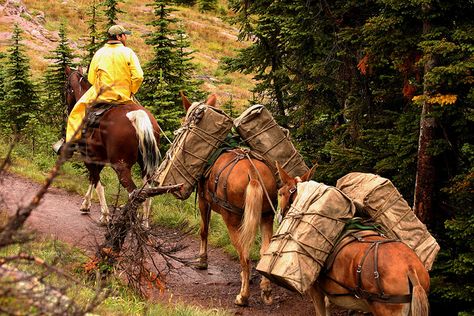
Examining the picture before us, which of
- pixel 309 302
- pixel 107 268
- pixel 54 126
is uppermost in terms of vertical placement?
pixel 107 268

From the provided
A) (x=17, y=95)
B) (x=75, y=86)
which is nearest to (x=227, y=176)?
(x=75, y=86)

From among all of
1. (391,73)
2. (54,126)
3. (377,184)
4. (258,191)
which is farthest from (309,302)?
(54,126)

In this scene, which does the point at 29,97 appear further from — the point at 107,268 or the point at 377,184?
the point at 377,184

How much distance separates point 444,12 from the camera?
8805 millimetres

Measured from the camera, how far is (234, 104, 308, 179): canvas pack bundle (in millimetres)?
9664

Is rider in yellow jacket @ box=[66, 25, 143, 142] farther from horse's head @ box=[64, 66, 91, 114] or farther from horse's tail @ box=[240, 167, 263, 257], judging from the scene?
horse's tail @ box=[240, 167, 263, 257]

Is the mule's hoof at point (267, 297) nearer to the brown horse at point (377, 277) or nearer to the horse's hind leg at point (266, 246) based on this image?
the horse's hind leg at point (266, 246)

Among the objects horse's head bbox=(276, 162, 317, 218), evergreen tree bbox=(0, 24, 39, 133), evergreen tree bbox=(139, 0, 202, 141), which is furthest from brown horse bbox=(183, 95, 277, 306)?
evergreen tree bbox=(0, 24, 39, 133)

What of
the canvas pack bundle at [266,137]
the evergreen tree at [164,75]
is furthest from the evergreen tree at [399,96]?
the evergreen tree at [164,75]

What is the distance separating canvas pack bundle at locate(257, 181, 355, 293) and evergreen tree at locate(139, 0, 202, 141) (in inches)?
366

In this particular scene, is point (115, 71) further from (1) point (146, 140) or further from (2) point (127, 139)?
(1) point (146, 140)

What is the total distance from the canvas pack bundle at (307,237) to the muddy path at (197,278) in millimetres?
1778

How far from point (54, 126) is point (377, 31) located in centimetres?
1446

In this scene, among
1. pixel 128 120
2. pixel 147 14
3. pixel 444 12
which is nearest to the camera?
pixel 444 12
